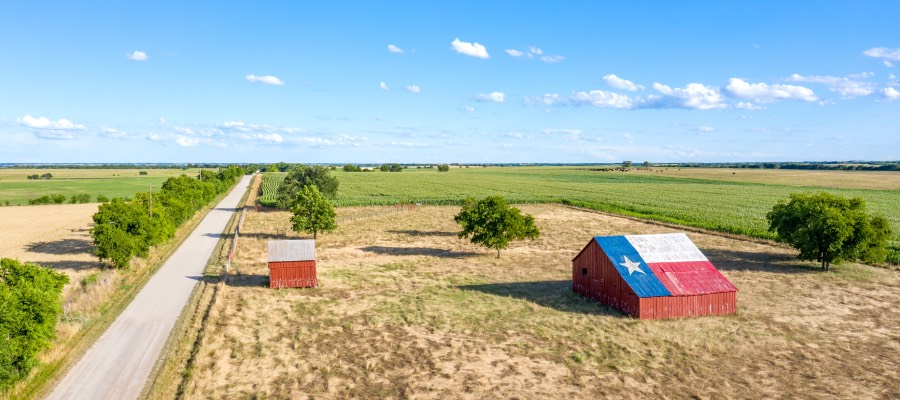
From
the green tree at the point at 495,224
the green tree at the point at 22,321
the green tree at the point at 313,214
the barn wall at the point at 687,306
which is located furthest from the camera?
the green tree at the point at 313,214

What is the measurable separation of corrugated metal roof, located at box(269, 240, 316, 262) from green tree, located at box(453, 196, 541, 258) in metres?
15.3

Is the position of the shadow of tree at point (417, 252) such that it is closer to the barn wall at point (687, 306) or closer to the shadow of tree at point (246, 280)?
the shadow of tree at point (246, 280)

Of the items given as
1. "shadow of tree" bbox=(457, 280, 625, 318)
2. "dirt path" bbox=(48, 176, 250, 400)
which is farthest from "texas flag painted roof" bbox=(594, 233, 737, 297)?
"dirt path" bbox=(48, 176, 250, 400)

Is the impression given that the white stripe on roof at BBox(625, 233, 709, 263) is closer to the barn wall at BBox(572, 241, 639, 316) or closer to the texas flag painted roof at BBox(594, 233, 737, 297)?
the texas flag painted roof at BBox(594, 233, 737, 297)

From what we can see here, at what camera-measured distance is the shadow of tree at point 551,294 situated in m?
29.0

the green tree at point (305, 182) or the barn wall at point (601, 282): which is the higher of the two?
the green tree at point (305, 182)

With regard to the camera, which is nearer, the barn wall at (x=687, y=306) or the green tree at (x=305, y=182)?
the barn wall at (x=687, y=306)

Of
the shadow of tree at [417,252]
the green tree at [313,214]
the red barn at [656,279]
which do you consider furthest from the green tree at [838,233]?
the green tree at [313,214]

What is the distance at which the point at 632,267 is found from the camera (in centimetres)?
2838

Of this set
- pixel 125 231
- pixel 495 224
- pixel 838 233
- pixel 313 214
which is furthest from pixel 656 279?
pixel 125 231

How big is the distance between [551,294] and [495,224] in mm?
12733

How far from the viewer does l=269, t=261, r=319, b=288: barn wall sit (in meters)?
33.3

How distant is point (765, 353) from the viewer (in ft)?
74.6

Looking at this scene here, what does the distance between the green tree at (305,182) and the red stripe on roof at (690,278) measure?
196 feet
